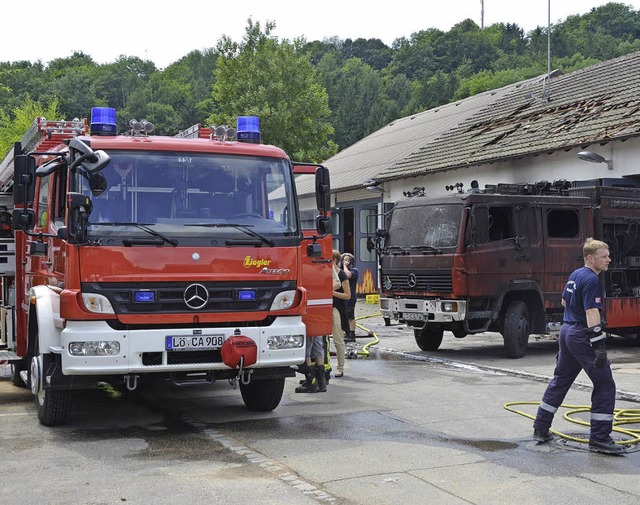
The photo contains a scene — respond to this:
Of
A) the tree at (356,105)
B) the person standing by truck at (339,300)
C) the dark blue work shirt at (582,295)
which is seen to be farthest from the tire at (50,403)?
the tree at (356,105)

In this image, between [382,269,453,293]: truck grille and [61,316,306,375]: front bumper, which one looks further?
[382,269,453,293]: truck grille

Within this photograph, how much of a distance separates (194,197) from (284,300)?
131 cm

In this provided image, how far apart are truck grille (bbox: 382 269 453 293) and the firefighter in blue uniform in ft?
22.0

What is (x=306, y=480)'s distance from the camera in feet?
22.2

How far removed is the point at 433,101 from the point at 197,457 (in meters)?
76.1

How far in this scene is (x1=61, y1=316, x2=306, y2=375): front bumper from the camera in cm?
812

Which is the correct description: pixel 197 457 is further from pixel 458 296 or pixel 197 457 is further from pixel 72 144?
pixel 458 296

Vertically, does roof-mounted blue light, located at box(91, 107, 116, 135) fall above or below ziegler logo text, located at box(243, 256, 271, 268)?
above

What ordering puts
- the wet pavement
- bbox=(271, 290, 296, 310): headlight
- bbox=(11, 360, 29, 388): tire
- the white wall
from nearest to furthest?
1. the wet pavement
2. bbox=(271, 290, 296, 310): headlight
3. bbox=(11, 360, 29, 388): tire
4. the white wall

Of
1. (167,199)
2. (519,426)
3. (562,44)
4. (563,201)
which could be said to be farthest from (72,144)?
(562,44)

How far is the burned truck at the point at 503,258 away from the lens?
14.9m

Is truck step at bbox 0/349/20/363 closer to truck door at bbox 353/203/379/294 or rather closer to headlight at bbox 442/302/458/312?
headlight at bbox 442/302/458/312

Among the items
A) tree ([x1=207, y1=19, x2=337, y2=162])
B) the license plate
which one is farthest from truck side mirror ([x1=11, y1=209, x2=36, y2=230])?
tree ([x1=207, y1=19, x2=337, y2=162])

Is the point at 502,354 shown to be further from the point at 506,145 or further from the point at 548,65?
the point at 548,65
